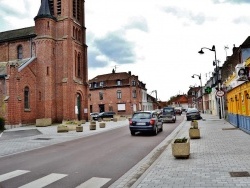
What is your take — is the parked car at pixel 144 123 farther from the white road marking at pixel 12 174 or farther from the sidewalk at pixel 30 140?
the white road marking at pixel 12 174

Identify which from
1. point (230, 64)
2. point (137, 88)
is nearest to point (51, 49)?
point (230, 64)

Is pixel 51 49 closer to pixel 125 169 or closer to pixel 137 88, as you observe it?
pixel 125 169

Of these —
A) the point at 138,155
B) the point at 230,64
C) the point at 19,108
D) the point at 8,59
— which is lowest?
the point at 138,155

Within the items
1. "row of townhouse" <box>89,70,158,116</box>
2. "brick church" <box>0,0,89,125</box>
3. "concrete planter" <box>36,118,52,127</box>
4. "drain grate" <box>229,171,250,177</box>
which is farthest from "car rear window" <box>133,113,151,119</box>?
"row of townhouse" <box>89,70,158,116</box>

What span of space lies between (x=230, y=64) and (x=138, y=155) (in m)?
27.6

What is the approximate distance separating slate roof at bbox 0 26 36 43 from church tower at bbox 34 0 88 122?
7.49 feet

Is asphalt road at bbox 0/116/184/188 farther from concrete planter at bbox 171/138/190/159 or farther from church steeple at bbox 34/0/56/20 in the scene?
church steeple at bbox 34/0/56/20

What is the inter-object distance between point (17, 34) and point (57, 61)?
967 cm

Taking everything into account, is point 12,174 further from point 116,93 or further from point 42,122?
point 116,93

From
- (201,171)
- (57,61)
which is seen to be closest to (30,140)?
(201,171)

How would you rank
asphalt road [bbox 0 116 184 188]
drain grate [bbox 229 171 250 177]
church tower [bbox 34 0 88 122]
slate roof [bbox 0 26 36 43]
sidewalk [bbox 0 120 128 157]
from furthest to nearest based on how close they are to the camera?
1. slate roof [bbox 0 26 36 43]
2. church tower [bbox 34 0 88 122]
3. sidewalk [bbox 0 120 128 157]
4. asphalt road [bbox 0 116 184 188]
5. drain grate [bbox 229 171 250 177]

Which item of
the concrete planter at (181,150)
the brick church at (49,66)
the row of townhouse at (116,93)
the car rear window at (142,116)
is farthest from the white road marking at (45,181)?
the row of townhouse at (116,93)

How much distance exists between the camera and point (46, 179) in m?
8.00

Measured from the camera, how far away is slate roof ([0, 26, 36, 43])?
4113cm
